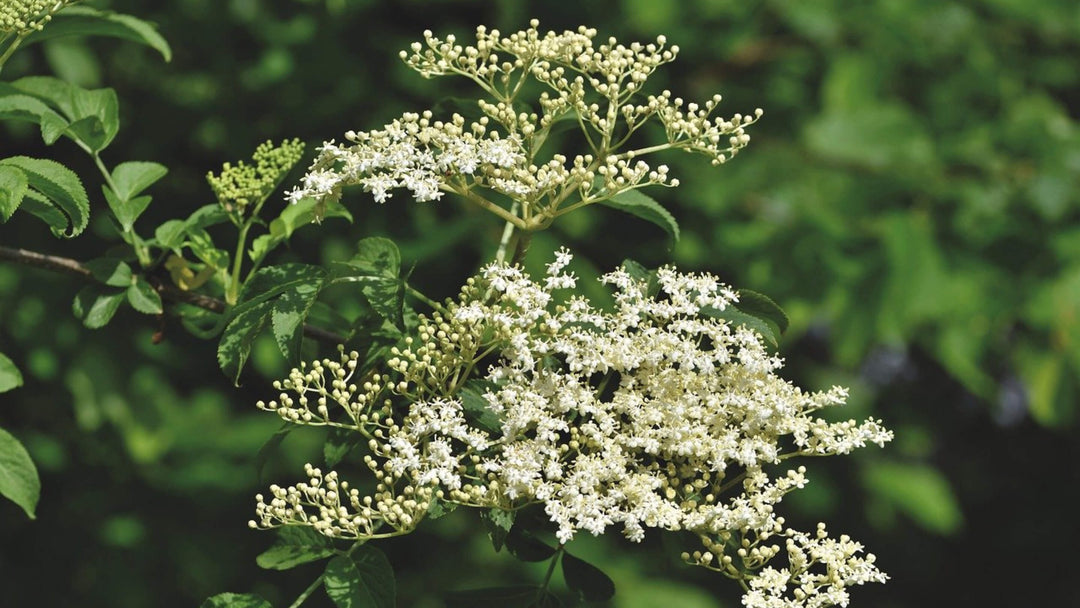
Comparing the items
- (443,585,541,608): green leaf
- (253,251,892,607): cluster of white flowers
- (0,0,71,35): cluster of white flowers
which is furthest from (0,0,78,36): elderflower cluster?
(443,585,541,608): green leaf

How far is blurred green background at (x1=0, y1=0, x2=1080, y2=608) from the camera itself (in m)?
4.11

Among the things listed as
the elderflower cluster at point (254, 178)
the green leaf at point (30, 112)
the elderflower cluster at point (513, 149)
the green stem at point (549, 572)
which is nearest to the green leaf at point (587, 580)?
the green stem at point (549, 572)

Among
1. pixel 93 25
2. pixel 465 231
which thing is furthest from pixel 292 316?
pixel 465 231

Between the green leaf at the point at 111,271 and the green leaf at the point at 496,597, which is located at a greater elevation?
the green leaf at the point at 111,271

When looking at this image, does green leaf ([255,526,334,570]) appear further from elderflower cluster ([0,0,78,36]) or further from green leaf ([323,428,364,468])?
elderflower cluster ([0,0,78,36])

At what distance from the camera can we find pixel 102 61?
432 cm

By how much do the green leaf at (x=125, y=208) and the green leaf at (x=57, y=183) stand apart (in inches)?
7.7

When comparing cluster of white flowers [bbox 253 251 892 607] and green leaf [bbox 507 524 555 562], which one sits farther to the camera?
green leaf [bbox 507 524 555 562]

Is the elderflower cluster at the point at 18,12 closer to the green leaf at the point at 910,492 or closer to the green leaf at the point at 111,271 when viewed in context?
the green leaf at the point at 111,271

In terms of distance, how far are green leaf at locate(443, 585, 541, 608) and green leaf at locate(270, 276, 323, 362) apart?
47 cm

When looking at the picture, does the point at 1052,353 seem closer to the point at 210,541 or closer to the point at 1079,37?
the point at 1079,37

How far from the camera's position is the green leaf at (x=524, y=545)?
1664 mm

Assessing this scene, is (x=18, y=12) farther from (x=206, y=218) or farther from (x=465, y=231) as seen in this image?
(x=465, y=231)

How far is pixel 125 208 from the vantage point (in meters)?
1.88
